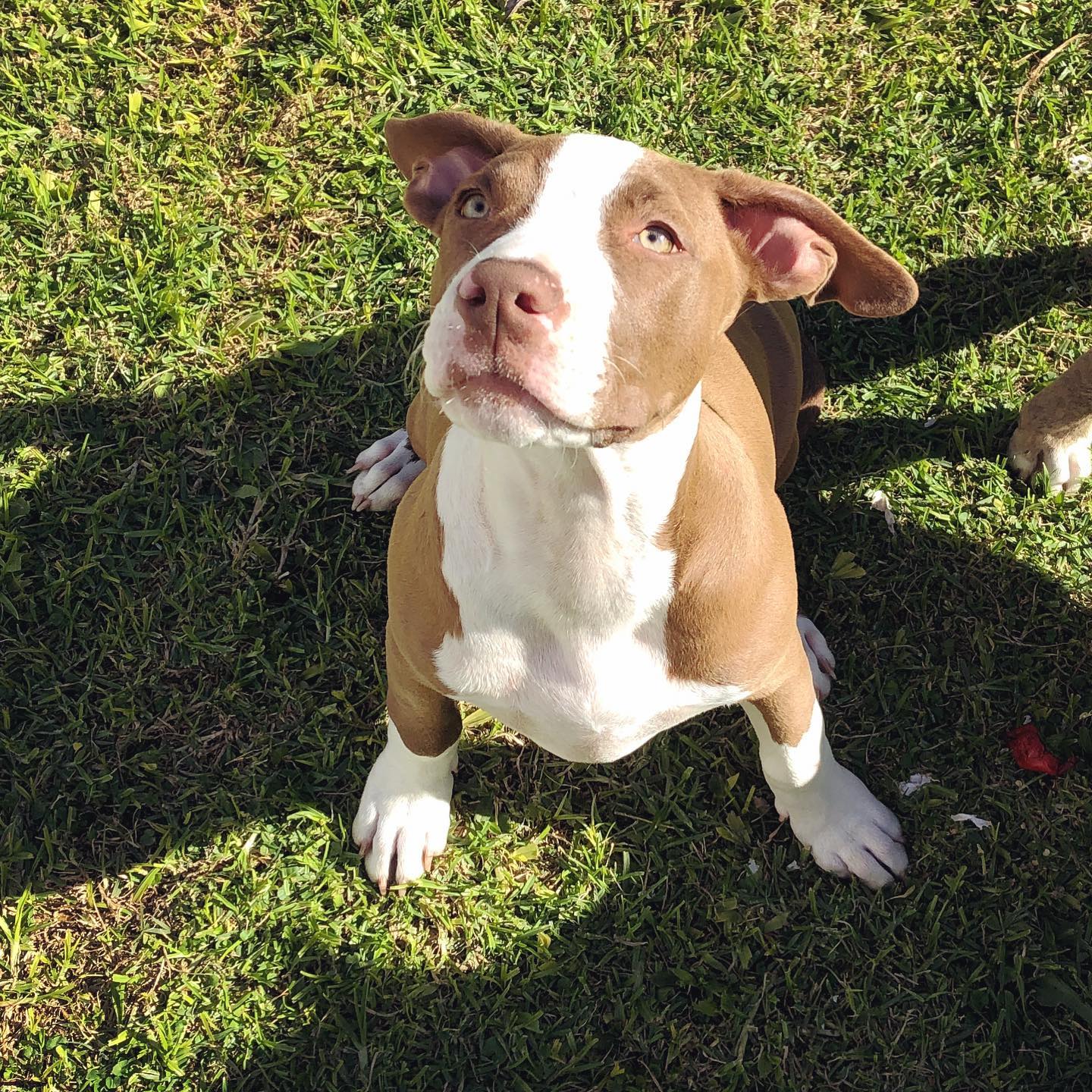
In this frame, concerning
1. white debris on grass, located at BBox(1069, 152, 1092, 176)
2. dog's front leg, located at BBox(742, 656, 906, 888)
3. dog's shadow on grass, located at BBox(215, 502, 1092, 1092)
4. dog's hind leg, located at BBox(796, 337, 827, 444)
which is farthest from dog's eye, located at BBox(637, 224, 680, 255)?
white debris on grass, located at BBox(1069, 152, 1092, 176)

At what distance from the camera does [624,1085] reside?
13.3 feet

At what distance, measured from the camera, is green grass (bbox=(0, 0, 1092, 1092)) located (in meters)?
4.12

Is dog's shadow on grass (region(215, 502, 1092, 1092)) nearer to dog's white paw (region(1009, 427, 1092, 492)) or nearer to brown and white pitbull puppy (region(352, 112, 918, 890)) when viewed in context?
dog's white paw (region(1009, 427, 1092, 492))

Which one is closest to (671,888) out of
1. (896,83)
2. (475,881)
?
(475,881)

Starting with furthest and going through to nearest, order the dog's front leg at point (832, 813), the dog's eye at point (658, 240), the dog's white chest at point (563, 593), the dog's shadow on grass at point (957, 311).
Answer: the dog's shadow on grass at point (957, 311), the dog's front leg at point (832, 813), the dog's white chest at point (563, 593), the dog's eye at point (658, 240)

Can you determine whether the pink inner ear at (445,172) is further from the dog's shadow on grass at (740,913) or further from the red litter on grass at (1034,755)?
the red litter on grass at (1034,755)

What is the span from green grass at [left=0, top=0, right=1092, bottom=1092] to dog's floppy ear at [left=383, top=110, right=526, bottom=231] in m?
1.92

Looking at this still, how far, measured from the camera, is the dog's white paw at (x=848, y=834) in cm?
412

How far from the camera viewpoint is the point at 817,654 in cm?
445

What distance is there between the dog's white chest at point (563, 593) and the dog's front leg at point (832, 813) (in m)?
0.66

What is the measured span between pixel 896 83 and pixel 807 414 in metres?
1.76

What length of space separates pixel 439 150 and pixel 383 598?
206cm

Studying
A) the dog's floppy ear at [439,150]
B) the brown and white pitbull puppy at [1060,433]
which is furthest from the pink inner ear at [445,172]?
the brown and white pitbull puppy at [1060,433]

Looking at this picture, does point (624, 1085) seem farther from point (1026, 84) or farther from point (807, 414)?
point (1026, 84)
